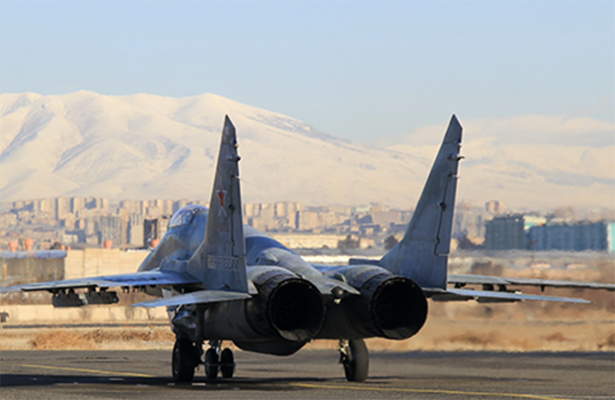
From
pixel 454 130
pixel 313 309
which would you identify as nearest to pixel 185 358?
pixel 313 309

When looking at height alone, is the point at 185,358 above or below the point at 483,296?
below

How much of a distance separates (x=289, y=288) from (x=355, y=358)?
141 inches

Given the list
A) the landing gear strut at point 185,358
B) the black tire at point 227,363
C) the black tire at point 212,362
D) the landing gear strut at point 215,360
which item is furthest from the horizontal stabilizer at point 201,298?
the black tire at point 227,363

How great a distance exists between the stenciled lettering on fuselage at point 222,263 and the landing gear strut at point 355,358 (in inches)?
134

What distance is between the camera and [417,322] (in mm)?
19219

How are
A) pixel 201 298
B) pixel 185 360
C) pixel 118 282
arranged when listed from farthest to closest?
pixel 185 360, pixel 118 282, pixel 201 298

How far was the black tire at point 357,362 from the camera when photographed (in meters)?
21.8

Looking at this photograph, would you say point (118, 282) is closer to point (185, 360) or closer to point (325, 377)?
point (185, 360)

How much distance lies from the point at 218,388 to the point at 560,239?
1652 inches

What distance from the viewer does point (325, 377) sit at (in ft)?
80.3

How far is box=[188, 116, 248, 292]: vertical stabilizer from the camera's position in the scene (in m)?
19.6

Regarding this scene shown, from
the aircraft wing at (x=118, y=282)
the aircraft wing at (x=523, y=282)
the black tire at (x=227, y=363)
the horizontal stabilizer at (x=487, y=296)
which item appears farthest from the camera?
the black tire at (x=227, y=363)

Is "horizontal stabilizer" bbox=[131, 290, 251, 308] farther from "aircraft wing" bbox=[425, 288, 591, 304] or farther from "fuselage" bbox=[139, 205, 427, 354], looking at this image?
"aircraft wing" bbox=[425, 288, 591, 304]

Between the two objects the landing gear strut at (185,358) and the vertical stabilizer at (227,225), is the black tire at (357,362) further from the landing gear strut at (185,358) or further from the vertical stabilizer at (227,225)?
the vertical stabilizer at (227,225)
